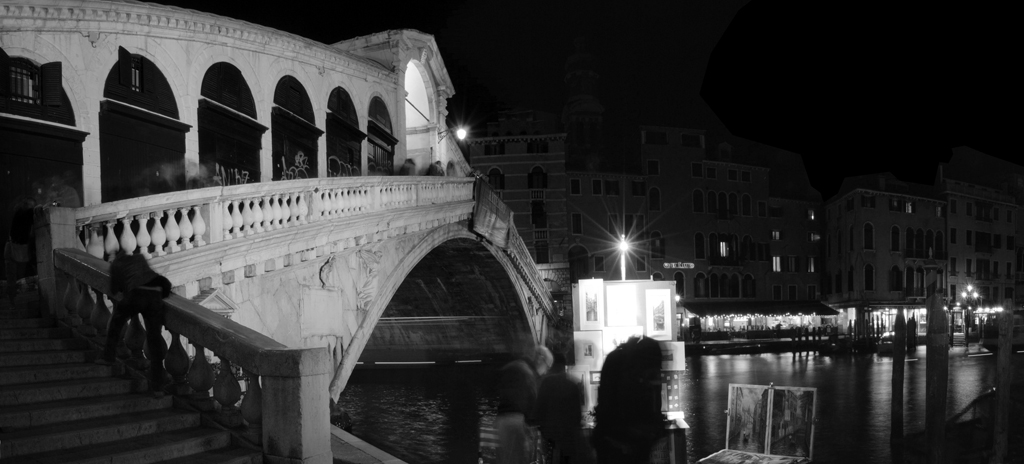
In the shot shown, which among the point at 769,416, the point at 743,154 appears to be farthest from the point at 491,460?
the point at 743,154

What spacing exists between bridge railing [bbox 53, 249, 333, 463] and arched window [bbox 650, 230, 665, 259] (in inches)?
1426

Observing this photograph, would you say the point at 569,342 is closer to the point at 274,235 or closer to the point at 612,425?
the point at 274,235

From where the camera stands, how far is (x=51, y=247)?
6781 millimetres

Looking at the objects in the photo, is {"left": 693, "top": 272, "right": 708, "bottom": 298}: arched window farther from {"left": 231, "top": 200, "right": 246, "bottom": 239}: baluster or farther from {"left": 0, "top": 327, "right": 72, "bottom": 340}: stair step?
{"left": 0, "top": 327, "right": 72, "bottom": 340}: stair step

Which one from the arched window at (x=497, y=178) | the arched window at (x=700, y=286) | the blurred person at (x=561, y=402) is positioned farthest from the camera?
the arched window at (x=700, y=286)

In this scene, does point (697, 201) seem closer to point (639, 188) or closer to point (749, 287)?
point (639, 188)

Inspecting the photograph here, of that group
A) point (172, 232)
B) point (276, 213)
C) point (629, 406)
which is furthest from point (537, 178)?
point (629, 406)

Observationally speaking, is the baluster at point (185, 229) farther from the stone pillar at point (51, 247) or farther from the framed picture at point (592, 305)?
the framed picture at point (592, 305)

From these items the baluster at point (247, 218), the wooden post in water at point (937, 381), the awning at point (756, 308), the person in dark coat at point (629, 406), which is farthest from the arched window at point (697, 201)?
the person in dark coat at point (629, 406)

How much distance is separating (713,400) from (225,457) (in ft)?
54.4

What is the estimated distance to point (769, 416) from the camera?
739cm

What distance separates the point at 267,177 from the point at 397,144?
665 cm

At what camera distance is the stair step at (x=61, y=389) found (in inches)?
211

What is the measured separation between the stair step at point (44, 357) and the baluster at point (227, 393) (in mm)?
1383
